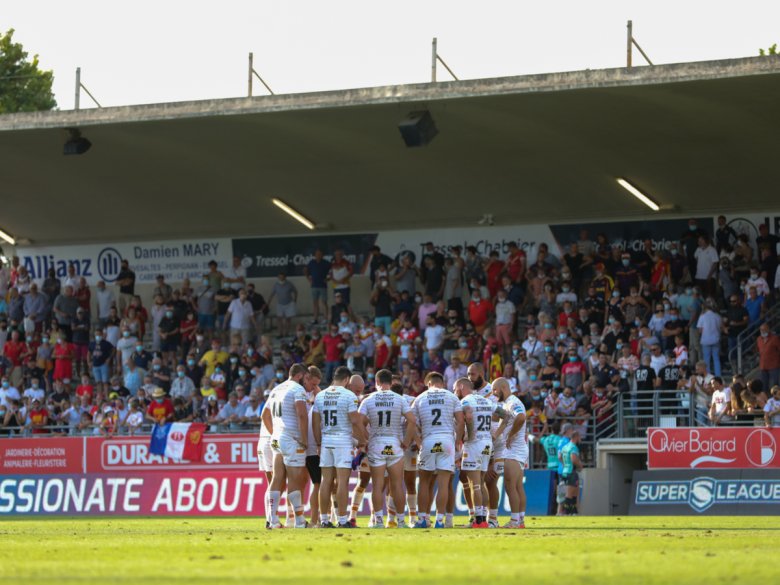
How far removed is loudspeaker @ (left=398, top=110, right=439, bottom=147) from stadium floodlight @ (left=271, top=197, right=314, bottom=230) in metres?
7.47

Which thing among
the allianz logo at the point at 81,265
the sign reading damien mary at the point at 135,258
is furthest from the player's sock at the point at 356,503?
the allianz logo at the point at 81,265

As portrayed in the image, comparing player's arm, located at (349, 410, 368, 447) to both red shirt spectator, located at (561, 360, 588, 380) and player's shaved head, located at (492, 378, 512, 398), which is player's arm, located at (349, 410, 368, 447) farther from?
red shirt spectator, located at (561, 360, 588, 380)

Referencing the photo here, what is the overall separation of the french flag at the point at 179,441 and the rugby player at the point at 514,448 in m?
12.0

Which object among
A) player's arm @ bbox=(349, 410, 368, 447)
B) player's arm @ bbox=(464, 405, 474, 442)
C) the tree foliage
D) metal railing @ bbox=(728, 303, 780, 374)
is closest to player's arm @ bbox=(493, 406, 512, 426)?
player's arm @ bbox=(464, 405, 474, 442)

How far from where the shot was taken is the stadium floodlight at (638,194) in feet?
105

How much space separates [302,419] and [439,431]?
1.85 meters

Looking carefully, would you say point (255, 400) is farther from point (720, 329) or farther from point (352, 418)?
point (352, 418)

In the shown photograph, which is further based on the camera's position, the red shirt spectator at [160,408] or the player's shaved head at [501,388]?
the red shirt spectator at [160,408]

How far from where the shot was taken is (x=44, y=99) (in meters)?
67.5

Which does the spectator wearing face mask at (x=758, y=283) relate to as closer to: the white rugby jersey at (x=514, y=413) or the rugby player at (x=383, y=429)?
the white rugby jersey at (x=514, y=413)

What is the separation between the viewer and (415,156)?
3244 centimetres

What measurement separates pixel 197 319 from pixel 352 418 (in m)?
18.1

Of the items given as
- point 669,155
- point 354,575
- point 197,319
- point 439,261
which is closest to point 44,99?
point 197,319

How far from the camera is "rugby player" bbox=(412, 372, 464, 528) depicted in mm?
18797
